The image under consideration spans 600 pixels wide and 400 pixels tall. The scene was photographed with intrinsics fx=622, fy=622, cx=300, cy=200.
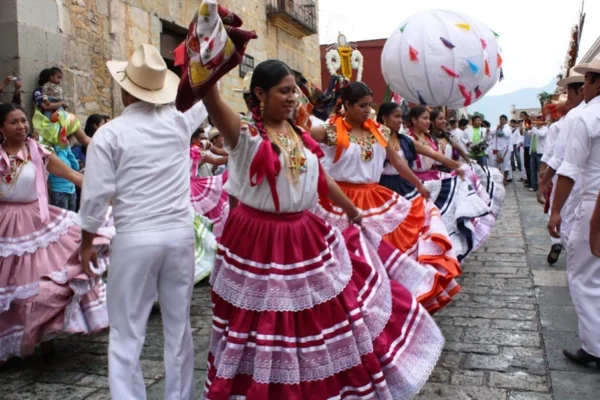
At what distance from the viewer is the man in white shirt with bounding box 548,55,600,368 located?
384 centimetres

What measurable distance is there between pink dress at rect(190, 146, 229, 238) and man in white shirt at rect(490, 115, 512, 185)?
505 inches

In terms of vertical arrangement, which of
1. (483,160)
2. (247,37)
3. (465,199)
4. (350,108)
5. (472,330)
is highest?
(247,37)

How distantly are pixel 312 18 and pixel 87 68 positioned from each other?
9.91 m

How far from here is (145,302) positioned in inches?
124

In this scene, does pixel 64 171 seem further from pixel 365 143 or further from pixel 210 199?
pixel 210 199

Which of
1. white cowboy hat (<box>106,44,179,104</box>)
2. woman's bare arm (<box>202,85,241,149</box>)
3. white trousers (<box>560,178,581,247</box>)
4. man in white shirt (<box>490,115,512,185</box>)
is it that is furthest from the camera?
man in white shirt (<box>490,115,512,185</box>)

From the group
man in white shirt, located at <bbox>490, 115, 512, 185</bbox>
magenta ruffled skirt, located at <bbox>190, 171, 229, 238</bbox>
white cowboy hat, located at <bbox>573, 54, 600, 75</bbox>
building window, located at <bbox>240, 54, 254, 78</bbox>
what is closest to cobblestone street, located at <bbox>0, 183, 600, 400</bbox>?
magenta ruffled skirt, located at <bbox>190, 171, 229, 238</bbox>

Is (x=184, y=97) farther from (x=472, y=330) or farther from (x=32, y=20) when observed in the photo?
(x=32, y=20)

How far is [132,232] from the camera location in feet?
10.0

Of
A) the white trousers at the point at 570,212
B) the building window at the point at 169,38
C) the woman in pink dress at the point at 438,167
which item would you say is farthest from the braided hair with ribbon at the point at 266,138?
the building window at the point at 169,38

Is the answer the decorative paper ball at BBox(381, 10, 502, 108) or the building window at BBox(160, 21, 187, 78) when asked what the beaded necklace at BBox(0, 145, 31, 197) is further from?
the building window at BBox(160, 21, 187, 78)

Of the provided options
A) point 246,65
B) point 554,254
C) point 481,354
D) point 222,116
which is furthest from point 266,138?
point 246,65

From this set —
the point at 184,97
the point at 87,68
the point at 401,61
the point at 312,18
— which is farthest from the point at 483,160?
the point at 184,97

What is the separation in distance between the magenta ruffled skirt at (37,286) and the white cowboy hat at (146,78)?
1.42 m
